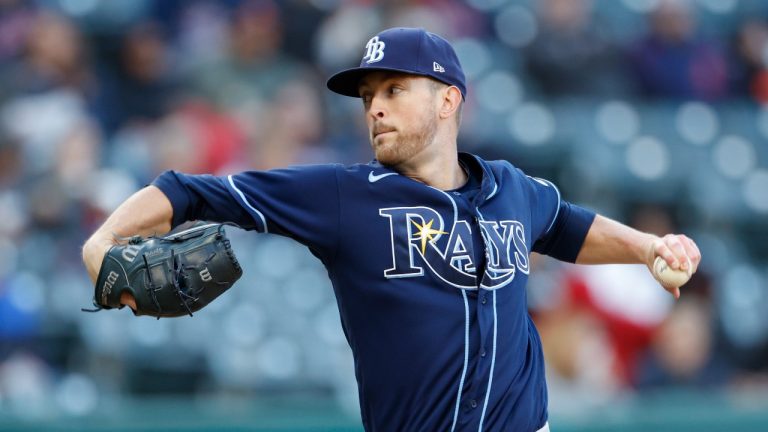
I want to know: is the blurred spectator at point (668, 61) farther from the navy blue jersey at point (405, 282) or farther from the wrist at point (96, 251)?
the wrist at point (96, 251)

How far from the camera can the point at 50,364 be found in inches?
253

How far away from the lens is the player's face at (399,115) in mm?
3506

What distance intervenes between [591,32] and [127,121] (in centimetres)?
365

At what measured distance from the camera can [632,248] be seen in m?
3.84

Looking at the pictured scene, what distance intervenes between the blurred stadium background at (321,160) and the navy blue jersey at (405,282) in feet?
7.97

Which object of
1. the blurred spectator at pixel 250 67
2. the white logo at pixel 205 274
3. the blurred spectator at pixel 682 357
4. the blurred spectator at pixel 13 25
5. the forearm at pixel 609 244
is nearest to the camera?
the white logo at pixel 205 274

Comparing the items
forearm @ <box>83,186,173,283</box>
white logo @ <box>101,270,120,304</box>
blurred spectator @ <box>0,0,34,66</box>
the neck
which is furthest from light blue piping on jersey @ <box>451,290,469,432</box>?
blurred spectator @ <box>0,0,34,66</box>

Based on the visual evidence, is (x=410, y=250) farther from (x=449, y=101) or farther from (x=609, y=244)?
(x=609, y=244)

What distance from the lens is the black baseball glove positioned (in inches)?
123

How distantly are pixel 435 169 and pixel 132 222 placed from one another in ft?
3.16

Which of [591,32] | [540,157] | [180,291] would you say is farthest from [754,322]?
[180,291]

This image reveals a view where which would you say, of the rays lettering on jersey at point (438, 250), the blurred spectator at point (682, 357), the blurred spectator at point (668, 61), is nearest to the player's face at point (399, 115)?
the rays lettering on jersey at point (438, 250)

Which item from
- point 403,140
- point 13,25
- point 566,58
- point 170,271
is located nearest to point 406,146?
point 403,140

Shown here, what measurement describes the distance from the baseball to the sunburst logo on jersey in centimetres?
68
